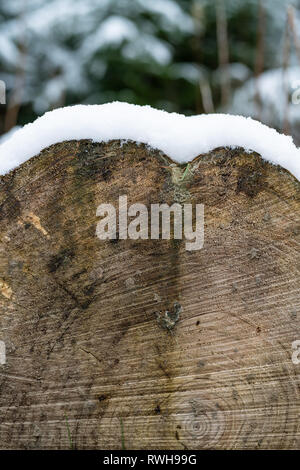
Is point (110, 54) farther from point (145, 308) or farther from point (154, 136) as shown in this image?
point (145, 308)

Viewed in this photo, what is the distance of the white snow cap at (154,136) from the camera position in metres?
1.18

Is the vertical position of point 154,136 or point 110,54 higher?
point 110,54

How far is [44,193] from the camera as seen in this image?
3.90ft

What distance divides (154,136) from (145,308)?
1.40ft

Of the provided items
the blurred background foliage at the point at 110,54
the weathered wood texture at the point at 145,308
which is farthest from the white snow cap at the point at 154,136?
Result: the blurred background foliage at the point at 110,54

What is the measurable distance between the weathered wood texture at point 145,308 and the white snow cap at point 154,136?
24 mm

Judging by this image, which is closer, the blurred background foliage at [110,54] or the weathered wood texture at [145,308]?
the weathered wood texture at [145,308]

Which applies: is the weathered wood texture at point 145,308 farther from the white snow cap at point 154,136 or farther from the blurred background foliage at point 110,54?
the blurred background foliage at point 110,54

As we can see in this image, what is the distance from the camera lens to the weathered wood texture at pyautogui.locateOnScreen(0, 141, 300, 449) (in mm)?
1190

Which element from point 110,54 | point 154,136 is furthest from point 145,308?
point 110,54

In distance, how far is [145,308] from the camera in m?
1.24

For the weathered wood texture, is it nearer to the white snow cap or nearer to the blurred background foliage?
the white snow cap

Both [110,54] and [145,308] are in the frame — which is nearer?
[145,308]
